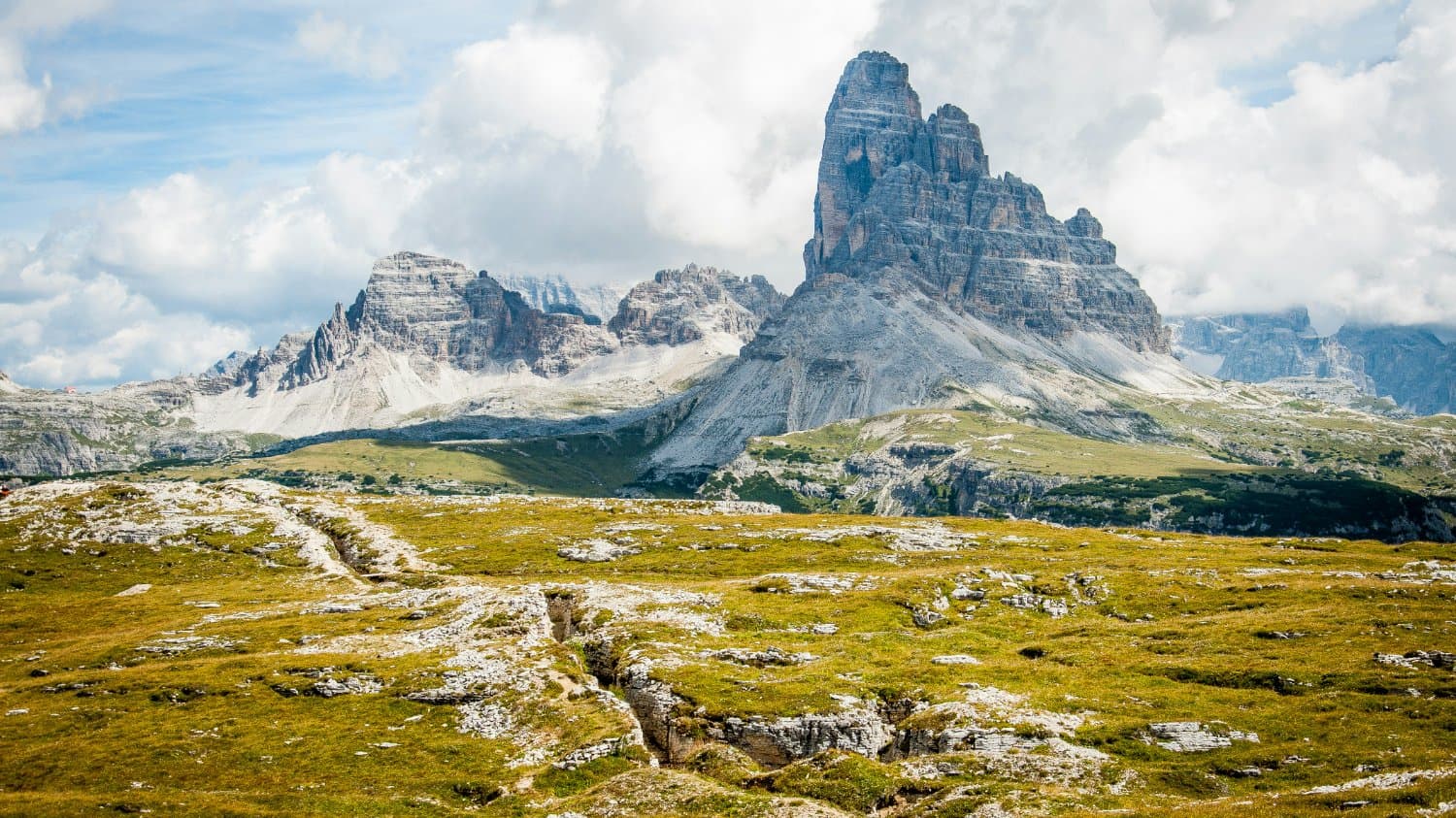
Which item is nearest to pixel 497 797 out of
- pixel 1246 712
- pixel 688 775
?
pixel 688 775

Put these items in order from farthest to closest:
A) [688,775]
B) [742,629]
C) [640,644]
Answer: [742,629] → [640,644] → [688,775]

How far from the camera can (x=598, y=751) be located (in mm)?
→ 73312

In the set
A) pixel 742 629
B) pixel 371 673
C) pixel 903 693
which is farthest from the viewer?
pixel 742 629

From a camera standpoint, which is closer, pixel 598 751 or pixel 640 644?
pixel 598 751

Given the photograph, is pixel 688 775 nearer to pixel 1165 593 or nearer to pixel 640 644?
pixel 640 644

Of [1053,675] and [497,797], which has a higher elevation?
[1053,675]

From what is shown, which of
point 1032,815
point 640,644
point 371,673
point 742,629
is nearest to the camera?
point 1032,815

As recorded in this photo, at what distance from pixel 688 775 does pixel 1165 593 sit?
69.3 metres

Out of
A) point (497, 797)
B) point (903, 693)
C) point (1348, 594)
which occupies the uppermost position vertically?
point (1348, 594)

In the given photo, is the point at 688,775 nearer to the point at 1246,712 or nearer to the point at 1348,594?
the point at 1246,712

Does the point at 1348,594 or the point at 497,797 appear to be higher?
the point at 1348,594

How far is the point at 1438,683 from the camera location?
238ft

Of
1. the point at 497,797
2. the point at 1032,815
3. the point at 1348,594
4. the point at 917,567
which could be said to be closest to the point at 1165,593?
the point at 1348,594

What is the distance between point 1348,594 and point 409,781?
88742 mm
